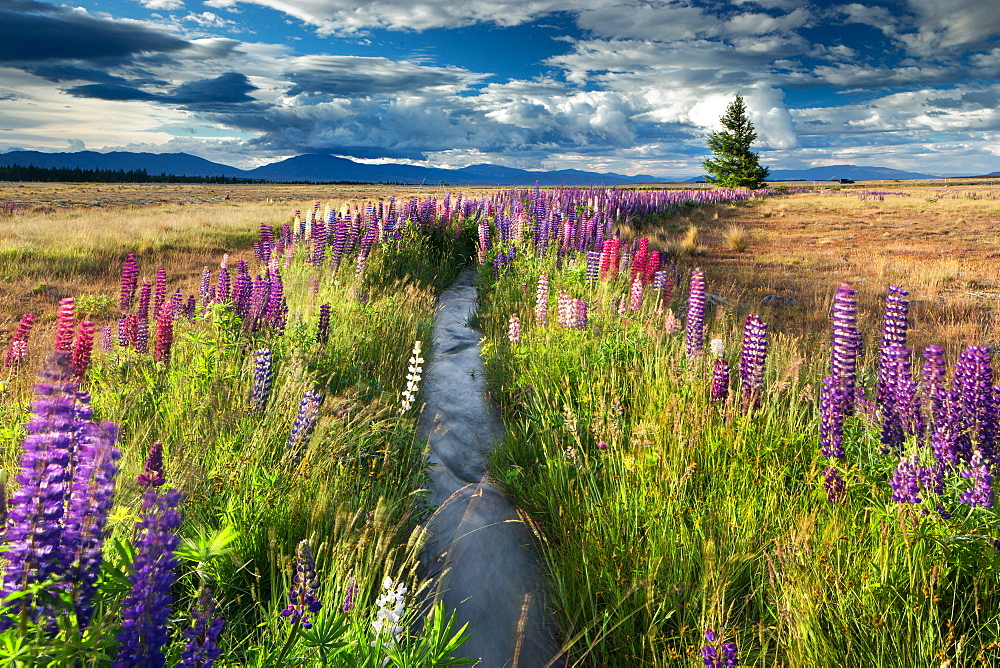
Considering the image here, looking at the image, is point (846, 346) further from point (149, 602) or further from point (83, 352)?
point (83, 352)

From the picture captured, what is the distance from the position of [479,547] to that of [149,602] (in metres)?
2.02

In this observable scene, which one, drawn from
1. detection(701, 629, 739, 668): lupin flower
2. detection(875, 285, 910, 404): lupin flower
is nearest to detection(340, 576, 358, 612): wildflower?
detection(701, 629, 739, 668): lupin flower

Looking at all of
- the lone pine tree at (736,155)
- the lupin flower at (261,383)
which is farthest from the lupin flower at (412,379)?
the lone pine tree at (736,155)

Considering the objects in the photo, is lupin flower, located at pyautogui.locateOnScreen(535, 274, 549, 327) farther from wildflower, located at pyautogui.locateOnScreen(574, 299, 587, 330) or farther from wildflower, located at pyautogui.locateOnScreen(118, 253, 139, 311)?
wildflower, located at pyautogui.locateOnScreen(118, 253, 139, 311)

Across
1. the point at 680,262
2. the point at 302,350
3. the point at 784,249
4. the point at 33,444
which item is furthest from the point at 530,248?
the point at 33,444

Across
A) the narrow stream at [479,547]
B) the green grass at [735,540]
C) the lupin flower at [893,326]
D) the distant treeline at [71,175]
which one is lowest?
the narrow stream at [479,547]

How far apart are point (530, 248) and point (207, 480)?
337 inches

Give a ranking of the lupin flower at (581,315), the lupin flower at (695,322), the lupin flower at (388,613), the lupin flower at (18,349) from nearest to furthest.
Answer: the lupin flower at (388,613) → the lupin flower at (18,349) → the lupin flower at (695,322) → the lupin flower at (581,315)

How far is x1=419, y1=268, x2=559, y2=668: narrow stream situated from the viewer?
276 cm

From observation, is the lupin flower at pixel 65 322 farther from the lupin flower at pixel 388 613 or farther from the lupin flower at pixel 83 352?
the lupin flower at pixel 388 613

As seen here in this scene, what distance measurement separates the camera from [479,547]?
11.0 feet

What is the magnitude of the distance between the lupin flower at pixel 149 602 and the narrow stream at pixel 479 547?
0.96m

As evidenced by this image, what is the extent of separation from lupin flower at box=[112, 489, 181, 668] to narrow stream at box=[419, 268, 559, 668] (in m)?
0.96

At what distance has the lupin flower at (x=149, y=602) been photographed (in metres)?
1.56
